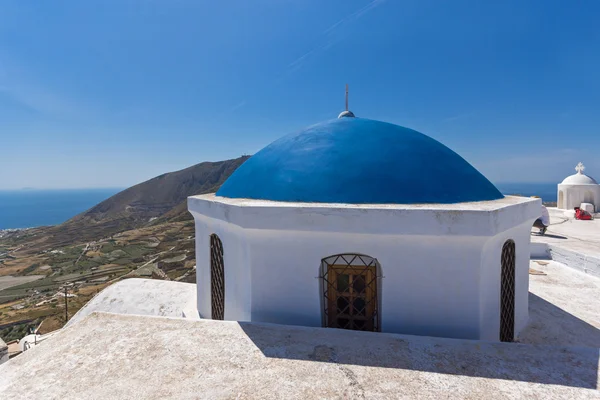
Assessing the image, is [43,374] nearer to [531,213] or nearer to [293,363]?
[293,363]

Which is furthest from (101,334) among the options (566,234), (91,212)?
(91,212)

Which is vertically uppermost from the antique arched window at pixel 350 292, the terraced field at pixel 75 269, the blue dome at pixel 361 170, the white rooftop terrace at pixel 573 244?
the blue dome at pixel 361 170

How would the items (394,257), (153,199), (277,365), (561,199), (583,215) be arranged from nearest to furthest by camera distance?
1. (277,365)
2. (394,257)
3. (583,215)
4. (561,199)
5. (153,199)

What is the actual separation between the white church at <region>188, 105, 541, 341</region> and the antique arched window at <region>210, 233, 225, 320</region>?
0.31 ft

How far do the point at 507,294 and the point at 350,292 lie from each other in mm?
2643

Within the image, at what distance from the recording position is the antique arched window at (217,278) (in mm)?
5478

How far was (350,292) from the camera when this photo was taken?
4.36 m

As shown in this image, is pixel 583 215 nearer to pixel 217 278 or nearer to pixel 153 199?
pixel 217 278

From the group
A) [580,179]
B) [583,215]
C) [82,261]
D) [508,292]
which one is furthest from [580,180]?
[82,261]

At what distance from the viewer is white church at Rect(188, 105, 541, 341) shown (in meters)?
3.91

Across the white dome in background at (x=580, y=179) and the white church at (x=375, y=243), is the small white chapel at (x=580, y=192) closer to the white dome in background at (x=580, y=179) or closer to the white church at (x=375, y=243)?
the white dome in background at (x=580, y=179)

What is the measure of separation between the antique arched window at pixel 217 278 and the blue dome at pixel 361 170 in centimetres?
100

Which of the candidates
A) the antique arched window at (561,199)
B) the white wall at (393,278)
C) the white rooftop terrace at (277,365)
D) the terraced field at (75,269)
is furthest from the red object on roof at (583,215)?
the terraced field at (75,269)

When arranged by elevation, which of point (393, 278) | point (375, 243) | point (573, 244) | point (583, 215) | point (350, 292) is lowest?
point (573, 244)
